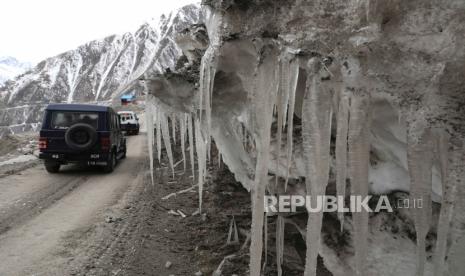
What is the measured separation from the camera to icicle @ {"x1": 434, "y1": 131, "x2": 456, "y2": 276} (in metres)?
3.00

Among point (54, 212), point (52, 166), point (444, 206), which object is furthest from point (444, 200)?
point (52, 166)

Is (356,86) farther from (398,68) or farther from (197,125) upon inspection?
(197,125)

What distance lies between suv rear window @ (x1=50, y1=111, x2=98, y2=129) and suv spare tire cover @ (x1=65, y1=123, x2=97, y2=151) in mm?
341

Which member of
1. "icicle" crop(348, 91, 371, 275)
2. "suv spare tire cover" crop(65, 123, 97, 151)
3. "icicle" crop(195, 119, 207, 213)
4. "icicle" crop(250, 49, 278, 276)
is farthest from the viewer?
"suv spare tire cover" crop(65, 123, 97, 151)

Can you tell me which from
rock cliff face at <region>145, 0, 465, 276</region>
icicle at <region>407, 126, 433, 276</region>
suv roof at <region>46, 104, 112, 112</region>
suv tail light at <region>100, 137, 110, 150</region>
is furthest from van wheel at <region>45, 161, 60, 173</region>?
icicle at <region>407, 126, 433, 276</region>

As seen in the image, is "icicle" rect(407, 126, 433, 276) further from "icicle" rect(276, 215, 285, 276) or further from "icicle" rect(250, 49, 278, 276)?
"icicle" rect(276, 215, 285, 276)

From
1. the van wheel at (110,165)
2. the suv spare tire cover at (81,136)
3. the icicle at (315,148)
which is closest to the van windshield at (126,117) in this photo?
the van wheel at (110,165)

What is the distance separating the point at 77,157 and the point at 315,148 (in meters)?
9.69

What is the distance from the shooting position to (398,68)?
334 centimetres

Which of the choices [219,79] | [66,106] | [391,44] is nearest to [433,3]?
[391,44]

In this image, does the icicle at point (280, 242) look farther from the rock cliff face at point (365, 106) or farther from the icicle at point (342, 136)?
the icicle at point (342, 136)

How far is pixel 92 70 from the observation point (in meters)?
183

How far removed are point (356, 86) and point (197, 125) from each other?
2989 mm

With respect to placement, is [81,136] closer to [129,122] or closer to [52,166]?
[52,166]
